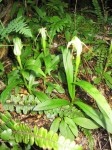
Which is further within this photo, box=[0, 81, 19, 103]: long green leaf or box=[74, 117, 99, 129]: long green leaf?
box=[0, 81, 19, 103]: long green leaf

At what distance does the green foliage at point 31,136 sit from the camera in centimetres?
118

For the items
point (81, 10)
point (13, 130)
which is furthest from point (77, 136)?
point (81, 10)

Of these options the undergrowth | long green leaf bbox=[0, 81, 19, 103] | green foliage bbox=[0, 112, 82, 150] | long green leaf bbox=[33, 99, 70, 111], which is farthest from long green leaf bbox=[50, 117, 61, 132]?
long green leaf bbox=[0, 81, 19, 103]

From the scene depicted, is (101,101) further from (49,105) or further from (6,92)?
(6,92)

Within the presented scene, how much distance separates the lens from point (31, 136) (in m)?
1.34

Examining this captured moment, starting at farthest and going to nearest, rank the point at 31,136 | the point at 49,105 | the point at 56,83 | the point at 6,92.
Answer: the point at 56,83 < the point at 6,92 < the point at 49,105 < the point at 31,136

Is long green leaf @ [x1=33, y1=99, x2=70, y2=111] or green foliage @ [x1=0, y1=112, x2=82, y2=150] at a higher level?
long green leaf @ [x1=33, y1=99, x2=70, y2=111]

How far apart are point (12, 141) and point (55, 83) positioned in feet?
2.77

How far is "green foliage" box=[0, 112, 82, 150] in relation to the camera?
3.89ft

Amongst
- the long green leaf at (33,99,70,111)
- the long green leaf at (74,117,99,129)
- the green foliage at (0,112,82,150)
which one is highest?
the long green leaf at (33,99,70,111)

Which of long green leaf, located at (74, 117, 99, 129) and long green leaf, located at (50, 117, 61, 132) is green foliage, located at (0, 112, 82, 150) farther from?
long green leaf, located at (74, 117, 99, 129)

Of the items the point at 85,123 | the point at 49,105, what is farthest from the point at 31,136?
the point at 85,123

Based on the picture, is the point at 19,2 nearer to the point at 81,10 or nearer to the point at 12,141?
the point at 81,10

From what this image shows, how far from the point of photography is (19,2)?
3.10m
